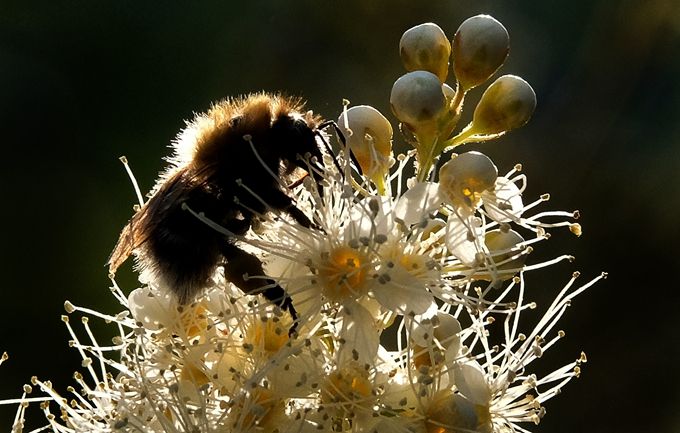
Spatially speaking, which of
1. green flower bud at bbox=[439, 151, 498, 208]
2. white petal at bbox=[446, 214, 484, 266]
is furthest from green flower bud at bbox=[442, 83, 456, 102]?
white petal at bbox=[446, 214, 484, 266]

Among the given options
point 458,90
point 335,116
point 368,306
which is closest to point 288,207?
point 368,306

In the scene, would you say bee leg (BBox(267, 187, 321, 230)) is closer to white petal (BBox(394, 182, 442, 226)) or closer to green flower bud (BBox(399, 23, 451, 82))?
white petal (BBox(394, 182, 442, 226))

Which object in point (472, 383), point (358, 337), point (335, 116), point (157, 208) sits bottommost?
point (335, 116)

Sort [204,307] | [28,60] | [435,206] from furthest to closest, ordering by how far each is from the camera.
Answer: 1. [28,60]
2. [204,307]
3. [435,206]

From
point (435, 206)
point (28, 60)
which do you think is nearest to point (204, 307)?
point (435, 206)

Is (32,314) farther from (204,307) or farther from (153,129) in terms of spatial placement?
(204,307)

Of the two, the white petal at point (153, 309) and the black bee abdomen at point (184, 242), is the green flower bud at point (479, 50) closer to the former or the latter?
the black bee abdomen at point (184, 242)

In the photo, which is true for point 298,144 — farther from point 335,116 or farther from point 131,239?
point 335,116
